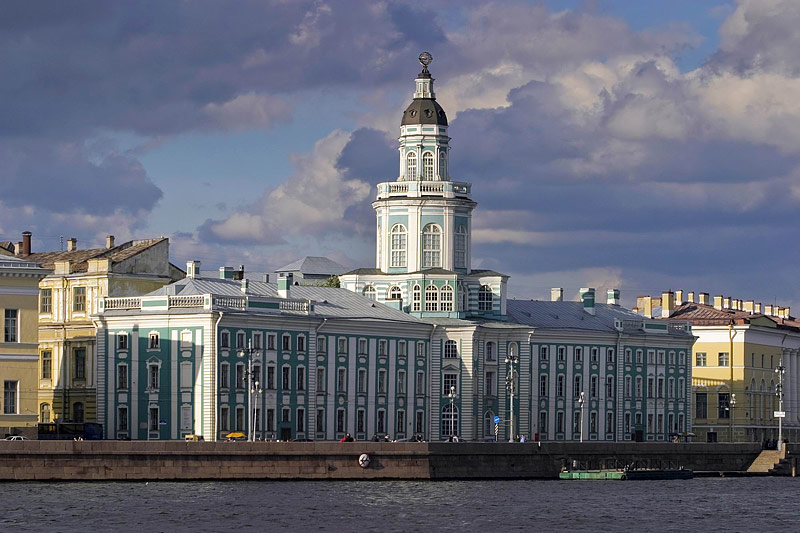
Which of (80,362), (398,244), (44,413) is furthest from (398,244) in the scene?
(44,413)

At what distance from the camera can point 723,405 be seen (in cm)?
15825

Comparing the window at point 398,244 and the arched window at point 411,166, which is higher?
the arched window at point 411,166

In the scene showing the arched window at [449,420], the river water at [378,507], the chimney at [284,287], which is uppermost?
the chimney at [284,287]

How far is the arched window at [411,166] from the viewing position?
448ft

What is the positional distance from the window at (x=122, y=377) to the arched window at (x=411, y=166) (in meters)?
25.2

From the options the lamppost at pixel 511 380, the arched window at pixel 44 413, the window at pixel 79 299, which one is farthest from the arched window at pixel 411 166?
the arched window at pixel 44 413

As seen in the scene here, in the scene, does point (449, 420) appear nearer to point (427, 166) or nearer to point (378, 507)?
point (427, 166)

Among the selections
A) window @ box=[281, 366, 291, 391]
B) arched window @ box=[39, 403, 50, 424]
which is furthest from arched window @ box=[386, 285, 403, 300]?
arched window @ box=[39, 403, 50, 424]

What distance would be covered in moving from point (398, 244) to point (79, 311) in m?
20.5

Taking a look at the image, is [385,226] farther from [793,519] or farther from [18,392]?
[793,519]

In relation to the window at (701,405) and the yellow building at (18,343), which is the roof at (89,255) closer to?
the yellow building at (18,343)

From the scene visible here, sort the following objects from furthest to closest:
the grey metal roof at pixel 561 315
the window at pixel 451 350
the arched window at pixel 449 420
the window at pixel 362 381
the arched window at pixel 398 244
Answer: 1. the grey metal roof at pixel 561 315
2. the arched window at pixel 398 244
3. the window at pixel 451 350
4. the arched window at pixel 449 420
5. the window at pixel 362 381

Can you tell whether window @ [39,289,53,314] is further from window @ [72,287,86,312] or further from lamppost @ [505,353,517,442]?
lamppost @ [505,353,517,442]

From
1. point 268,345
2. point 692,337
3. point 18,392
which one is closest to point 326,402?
point 268,345
